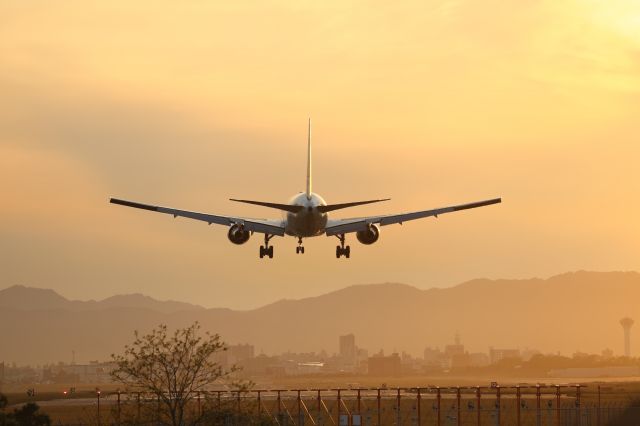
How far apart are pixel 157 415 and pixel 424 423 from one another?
10777 centimetres

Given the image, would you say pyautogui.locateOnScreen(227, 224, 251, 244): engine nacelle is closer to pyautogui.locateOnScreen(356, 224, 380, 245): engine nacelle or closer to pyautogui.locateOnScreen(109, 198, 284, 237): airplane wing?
pyautogui.locateOnScreen(109, 198, 284, 237): airplane wing

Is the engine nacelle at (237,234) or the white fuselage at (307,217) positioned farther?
the engine nacelle at (237,234)

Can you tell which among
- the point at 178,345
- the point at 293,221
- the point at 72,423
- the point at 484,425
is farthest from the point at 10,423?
the point at 484,425

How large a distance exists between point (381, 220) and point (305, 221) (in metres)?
11.8

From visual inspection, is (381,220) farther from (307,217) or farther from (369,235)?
(307,217)

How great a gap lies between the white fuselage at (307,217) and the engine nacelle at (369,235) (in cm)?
512

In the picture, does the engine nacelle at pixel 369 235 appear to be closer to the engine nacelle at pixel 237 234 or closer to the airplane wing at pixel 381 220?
the airplane wing at pixel 381 220

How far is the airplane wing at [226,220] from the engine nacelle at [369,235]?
7.41 metres

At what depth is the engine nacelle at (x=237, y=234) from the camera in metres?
130

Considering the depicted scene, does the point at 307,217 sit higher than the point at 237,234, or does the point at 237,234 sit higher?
the point at 307,217

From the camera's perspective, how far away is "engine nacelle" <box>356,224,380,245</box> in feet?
435

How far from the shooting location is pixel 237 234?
130625mm

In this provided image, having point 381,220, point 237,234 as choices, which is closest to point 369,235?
point 381,220

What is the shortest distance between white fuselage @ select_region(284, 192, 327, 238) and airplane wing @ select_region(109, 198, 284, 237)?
4.73 meters
